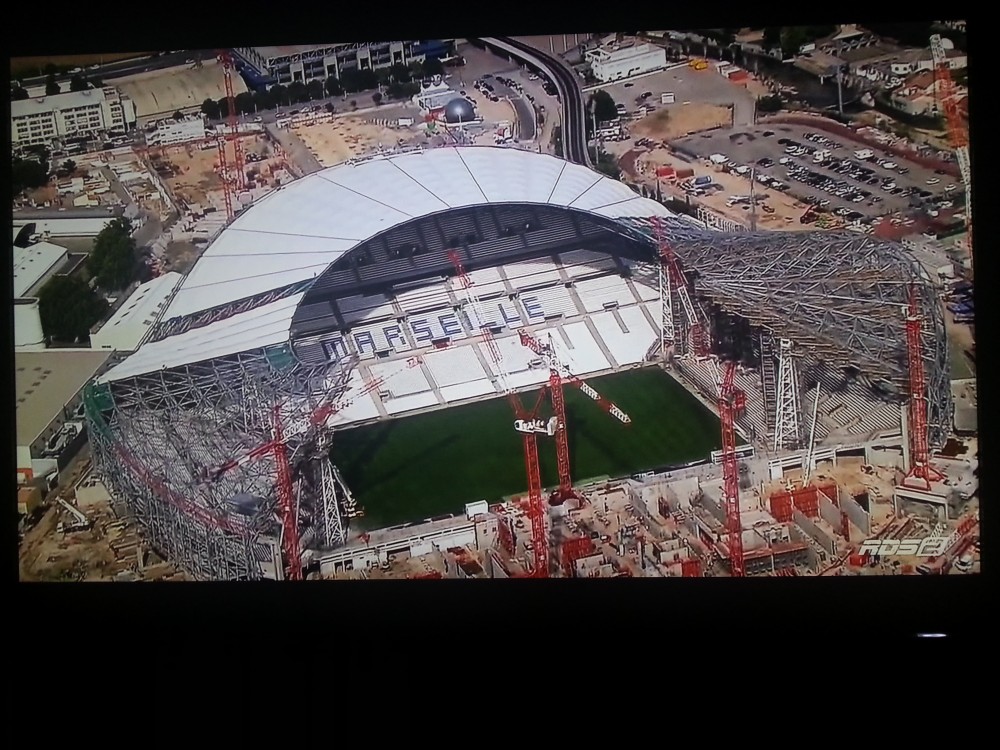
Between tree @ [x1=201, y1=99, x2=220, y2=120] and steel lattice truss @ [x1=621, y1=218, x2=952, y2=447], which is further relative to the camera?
tree @ [x1=201, y1=99, x2=220, y2=120]

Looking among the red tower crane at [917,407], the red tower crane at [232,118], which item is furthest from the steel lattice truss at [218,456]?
the red tower crane at [917,407]

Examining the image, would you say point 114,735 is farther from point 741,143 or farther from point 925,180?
point 925,180

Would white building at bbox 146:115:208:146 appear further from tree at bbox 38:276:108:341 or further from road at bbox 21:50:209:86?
tree at bbox 38:276:108:341

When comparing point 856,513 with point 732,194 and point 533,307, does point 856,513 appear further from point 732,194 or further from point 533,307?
→ point 533,307

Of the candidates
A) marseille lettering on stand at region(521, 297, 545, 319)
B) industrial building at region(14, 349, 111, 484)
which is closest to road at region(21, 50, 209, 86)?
industrial building at region(14, 349, 111, 484)

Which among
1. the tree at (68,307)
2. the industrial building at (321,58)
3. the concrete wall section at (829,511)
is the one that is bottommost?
the concrete wall section at (829,511)

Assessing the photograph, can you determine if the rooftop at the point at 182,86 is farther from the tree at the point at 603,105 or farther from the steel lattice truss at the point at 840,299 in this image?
the steel lattice truss at the point at 840,299

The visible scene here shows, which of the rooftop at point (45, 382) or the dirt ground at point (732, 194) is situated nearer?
the dirt ground at point (732, 194)
